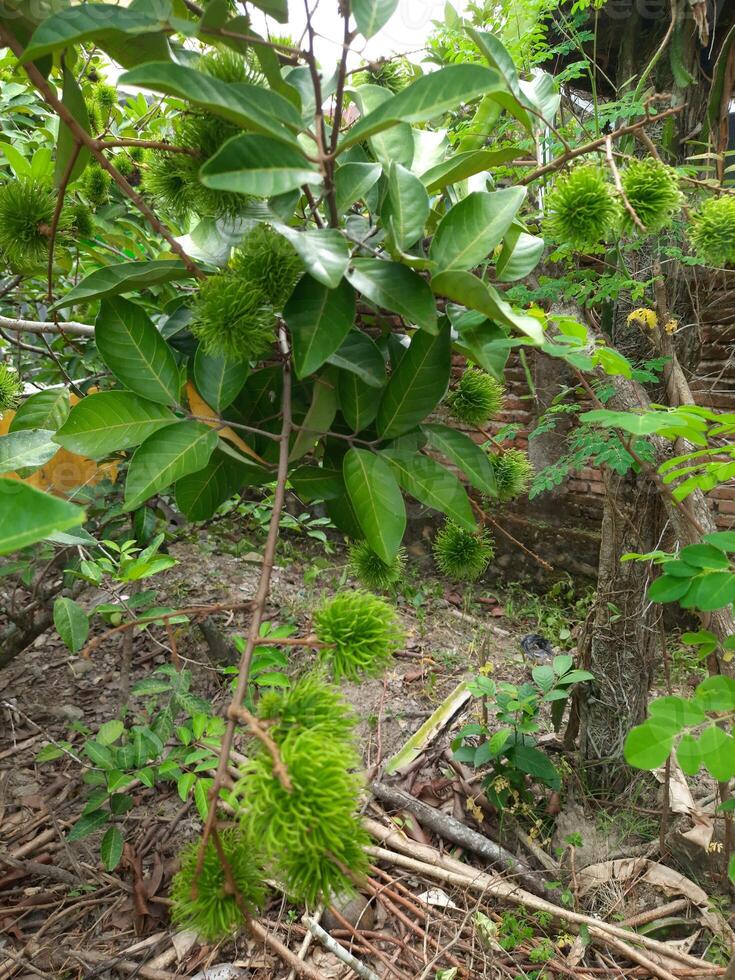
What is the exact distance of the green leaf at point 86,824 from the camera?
1.08m

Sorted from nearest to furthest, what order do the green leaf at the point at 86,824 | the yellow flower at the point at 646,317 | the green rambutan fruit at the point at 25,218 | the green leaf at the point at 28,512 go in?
the green leaf at the point at 28,512 → the green rambutan fruit at the point at 25,218 → the green leaf at the point at 86,824 → the yellow flower at the point at 646,317

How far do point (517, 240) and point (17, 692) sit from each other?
167 centimetres

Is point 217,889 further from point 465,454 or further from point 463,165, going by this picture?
point 463,165

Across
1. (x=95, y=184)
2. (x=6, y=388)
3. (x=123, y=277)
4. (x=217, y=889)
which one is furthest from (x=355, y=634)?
(x=95, y=184)

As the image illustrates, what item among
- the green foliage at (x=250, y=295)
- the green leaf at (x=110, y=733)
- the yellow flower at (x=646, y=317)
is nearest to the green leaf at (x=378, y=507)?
the green foliage at (x=250, y=295)

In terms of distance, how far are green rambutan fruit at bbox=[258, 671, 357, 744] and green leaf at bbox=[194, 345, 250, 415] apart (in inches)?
11.3

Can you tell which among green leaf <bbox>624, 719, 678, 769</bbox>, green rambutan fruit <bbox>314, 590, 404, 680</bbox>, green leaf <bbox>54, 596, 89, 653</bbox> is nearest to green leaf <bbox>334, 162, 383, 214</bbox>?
green rambutan fruit <bbox>314, 590, 404, 680</bbox>

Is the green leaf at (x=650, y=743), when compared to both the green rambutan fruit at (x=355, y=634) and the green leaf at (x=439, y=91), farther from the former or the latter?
the green leaf at (x=439, y=91)

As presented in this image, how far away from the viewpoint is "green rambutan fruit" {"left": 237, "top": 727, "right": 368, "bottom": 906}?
34 centimetres

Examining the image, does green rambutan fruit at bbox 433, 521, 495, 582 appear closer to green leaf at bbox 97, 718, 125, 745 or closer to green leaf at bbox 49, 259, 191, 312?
green leaf at bbox 49, 259, 191, 312

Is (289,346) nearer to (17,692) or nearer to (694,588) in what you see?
(694,588)

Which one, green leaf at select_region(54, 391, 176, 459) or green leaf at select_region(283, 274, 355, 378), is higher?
green leaf at select_region(283, 274, 355, 378)

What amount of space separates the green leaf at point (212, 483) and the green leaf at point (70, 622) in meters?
0.43

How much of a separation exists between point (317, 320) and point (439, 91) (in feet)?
0.58
